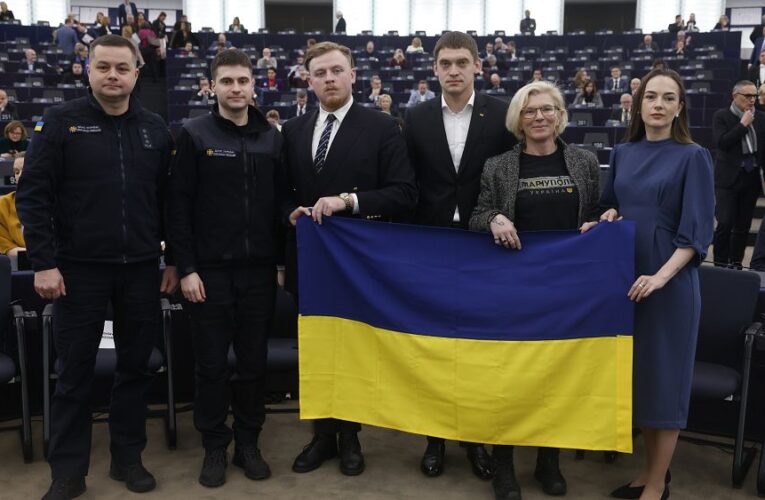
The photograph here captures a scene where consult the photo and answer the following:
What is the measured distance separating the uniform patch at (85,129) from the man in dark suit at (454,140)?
1.14m

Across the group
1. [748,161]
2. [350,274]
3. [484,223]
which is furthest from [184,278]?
[748,161]

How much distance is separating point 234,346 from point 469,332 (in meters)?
0.93

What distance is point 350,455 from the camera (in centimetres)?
298

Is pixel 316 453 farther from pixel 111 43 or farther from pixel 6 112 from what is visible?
pixel 6 112

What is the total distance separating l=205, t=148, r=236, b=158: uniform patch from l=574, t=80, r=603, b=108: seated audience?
10.0 meters

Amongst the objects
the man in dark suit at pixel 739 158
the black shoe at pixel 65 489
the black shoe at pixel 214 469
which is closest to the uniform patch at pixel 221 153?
the black shoe at pixel 214 469

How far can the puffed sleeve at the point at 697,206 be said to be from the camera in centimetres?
248

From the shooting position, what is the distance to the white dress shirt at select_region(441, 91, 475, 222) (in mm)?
2895

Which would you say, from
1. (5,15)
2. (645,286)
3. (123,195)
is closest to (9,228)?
(123,195)

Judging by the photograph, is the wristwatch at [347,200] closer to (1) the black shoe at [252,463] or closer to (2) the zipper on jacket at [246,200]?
(2) the zipper on jacket at [246,200]

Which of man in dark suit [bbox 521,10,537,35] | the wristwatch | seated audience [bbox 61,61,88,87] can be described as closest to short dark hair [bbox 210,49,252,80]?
the wristwatch

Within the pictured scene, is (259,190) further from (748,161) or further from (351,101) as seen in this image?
(748,161)

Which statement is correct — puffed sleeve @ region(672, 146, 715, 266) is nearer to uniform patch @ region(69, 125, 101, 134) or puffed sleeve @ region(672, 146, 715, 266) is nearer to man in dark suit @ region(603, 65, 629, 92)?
uniform patch @ region(69, 125, 101, 134)

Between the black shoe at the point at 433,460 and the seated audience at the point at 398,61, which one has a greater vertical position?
the seated audience at the point at 398,61
